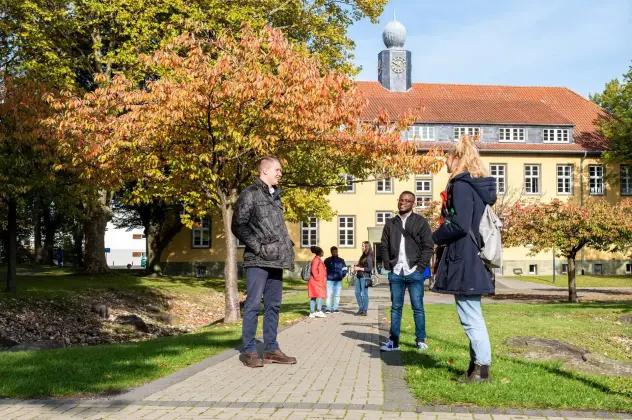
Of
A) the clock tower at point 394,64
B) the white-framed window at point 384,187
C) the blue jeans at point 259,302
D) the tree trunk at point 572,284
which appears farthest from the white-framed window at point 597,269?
the blue jeans at point 259,302

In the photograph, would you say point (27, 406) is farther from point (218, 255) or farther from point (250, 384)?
point (218, 255)

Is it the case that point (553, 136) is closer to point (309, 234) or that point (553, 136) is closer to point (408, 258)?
point (309, 234)

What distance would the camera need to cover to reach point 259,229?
7.79 metres

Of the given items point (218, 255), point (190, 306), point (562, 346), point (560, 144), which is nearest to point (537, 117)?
point (560, 144)

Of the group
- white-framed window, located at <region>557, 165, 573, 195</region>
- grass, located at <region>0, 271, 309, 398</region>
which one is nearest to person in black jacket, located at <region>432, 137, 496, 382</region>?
grass, located at <region>0, 271, 309, 398</region>

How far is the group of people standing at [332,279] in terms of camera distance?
16344 millimetres

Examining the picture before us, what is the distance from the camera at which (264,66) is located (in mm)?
14664

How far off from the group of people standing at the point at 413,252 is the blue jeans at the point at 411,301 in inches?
0.5

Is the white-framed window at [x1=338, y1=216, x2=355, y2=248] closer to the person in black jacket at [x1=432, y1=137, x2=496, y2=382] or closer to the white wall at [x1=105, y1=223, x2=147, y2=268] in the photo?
the white wall at [x1=105, y1=223, x2=147, y2=268]

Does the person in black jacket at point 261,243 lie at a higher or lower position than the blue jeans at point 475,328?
higher

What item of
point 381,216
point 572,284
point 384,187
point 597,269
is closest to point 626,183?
point 597,269

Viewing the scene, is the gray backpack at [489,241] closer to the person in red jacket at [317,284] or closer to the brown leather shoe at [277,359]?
the brown leather shoe at [277,359]

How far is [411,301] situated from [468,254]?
122 inches

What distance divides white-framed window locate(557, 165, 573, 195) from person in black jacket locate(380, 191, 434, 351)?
45.1 m
